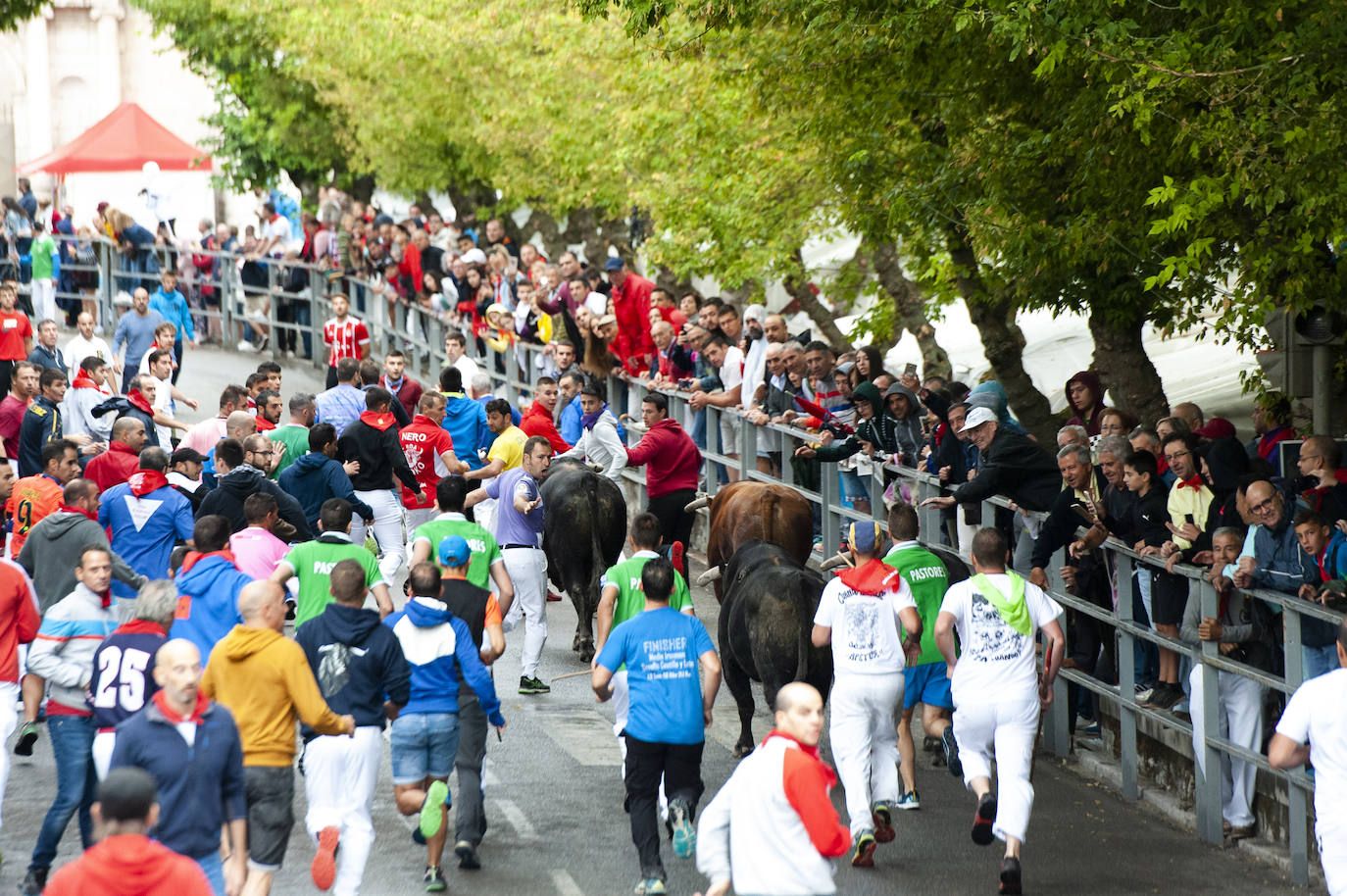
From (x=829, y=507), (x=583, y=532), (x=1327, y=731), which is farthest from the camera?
(x=829, y=507)

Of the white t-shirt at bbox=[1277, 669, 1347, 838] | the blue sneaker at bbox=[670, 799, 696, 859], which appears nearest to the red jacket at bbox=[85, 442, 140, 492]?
the blue sneaker at bbox=[670, 799, 696, 859]

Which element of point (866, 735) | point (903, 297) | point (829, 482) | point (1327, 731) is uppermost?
point (903, 297)

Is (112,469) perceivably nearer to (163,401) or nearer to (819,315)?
(163,401)

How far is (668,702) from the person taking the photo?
941 cm

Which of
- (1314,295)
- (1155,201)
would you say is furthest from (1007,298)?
(1155,201)

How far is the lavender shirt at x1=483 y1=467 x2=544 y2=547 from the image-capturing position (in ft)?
44.8

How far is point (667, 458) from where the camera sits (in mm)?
15336

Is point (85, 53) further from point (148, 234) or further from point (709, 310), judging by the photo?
point (709, 310)

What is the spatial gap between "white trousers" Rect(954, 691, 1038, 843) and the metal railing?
133cm

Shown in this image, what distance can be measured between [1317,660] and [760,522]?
482 centimetres

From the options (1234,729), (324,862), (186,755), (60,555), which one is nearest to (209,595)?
(60,555)

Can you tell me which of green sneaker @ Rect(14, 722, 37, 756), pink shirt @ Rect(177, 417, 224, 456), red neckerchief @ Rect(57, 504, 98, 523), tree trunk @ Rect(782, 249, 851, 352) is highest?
tree trunk @ Rect(782, 249, 851, 352)

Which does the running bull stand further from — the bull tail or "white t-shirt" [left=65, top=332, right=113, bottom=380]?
"white t-shirt" [left=65, top=332, right=113, bottom=380]

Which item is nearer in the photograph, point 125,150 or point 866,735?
point 866,735
